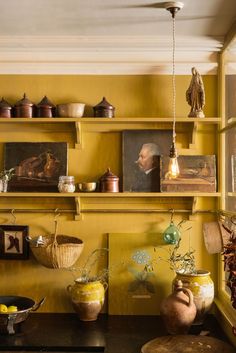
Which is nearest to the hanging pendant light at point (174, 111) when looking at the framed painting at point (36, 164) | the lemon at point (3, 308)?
the framed painting at point (36, 164)

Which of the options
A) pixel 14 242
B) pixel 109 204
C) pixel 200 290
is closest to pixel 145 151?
pixel 109 204

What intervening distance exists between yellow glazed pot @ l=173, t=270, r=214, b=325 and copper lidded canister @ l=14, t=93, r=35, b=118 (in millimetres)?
1257

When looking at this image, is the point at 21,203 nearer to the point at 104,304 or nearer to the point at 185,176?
the point at 104,304

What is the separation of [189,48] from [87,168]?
3.02ft

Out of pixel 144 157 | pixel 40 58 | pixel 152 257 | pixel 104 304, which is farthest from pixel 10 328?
pixel 40 58

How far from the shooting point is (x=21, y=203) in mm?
2682

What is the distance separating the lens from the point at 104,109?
99.1 inches

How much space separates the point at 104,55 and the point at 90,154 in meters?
0.59

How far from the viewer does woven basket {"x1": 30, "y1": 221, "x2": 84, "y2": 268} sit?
8.07ft

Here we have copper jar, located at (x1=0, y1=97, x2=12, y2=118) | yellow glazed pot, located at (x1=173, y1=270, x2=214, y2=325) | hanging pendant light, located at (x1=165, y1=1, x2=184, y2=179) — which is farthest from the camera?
copper jar, located at (x1=0, y1=97, x2=12, y2=118)

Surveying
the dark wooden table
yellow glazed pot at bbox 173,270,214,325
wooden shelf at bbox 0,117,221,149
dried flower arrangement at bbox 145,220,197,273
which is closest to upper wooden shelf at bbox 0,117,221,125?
wooden shelf at bbox 0,117,221,149

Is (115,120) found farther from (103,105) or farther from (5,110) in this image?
(5,110)

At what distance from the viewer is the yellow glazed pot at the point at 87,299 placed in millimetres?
2418

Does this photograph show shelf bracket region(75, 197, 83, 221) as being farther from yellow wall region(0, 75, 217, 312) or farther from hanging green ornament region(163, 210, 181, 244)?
hanging green ornament region(163, 210, 181, 244)
